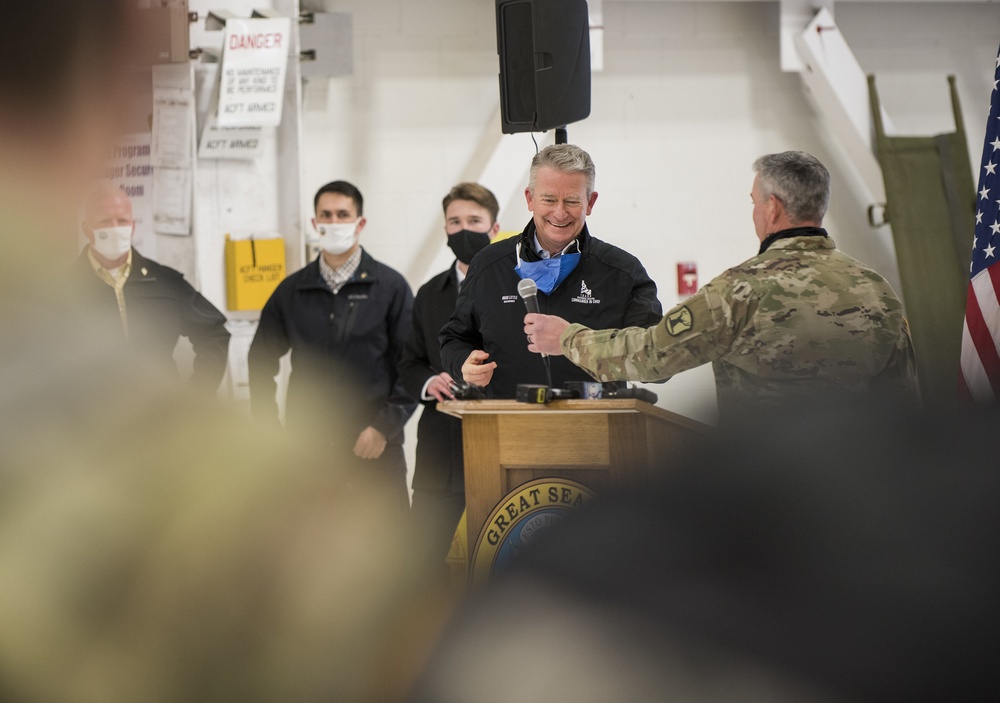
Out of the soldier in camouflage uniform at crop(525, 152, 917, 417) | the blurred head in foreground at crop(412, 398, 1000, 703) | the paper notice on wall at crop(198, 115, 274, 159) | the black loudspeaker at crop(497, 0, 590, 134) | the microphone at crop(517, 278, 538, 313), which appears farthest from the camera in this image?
the paper notice on wall at crop(198, 115, 274, 159)

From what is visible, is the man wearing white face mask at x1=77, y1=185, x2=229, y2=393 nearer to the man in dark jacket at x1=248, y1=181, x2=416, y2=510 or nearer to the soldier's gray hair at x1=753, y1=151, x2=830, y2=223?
the soldier's gray hair at x1=753, y1=151, x2=830, y2=223

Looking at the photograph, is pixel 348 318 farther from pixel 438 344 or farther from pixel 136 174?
pixel 136 174

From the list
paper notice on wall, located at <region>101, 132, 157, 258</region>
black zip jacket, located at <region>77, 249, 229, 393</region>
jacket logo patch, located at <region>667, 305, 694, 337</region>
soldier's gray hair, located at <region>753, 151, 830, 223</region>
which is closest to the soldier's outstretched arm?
jacket logo patch, located at <region>667, 305, 694, 337</region>

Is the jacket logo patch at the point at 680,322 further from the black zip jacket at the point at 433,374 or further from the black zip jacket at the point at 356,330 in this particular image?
the black zip jacket at the point at 356,330

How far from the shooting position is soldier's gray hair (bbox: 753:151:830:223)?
2020 mm

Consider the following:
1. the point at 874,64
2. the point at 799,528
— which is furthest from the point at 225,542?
the point at 874,64

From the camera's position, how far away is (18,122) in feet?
0.69

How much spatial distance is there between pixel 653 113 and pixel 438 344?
3.02 metres

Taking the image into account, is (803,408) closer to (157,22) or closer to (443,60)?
(157,22)

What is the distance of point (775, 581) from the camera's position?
0.58 feet

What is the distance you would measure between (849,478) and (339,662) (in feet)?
0.40

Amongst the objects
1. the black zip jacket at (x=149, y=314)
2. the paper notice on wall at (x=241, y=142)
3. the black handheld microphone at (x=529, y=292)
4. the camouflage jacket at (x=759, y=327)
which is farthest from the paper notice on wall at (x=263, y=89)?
the black zip jacket at (x=149, y=314)

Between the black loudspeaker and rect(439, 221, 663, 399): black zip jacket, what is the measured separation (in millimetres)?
271

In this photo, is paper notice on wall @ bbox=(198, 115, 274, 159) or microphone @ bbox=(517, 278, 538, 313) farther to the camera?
paper notice on wall @ bbox=(198, 115, 274, 159)
